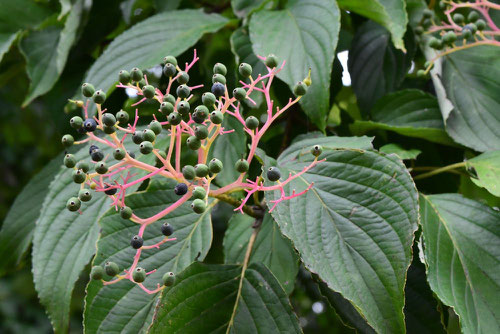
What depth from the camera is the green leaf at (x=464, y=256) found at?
24.6 inches

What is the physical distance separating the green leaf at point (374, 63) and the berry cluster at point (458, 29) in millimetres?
46

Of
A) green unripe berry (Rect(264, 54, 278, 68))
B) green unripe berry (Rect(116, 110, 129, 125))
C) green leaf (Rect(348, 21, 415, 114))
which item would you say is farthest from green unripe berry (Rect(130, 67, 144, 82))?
green leaf (Rect(348, 21, 415, 114))

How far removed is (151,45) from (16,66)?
1.67 feet

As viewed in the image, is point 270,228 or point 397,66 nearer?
point 270,228

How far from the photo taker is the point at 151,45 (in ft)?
3.02

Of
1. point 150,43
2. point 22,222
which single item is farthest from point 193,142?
point 22,222

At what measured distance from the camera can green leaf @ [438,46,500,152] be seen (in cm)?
82

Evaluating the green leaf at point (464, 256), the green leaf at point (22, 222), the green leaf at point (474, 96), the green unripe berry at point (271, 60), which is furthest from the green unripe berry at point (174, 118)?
the green leaf at point (22, 222)

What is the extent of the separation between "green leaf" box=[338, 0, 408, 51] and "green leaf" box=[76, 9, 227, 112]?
24 cm

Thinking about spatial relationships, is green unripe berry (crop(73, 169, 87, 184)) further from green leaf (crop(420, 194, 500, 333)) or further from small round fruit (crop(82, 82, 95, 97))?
green leaf (crop(420, 194, 500, 333))

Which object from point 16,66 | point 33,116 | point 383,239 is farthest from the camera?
point 33,116

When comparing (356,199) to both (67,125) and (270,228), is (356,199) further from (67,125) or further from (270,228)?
(67,125)

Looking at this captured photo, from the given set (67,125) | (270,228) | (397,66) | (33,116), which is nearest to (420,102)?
(397,66)

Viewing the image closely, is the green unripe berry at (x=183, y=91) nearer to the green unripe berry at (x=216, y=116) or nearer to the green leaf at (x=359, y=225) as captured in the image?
the green unripe berry at (x=216, y=116)
